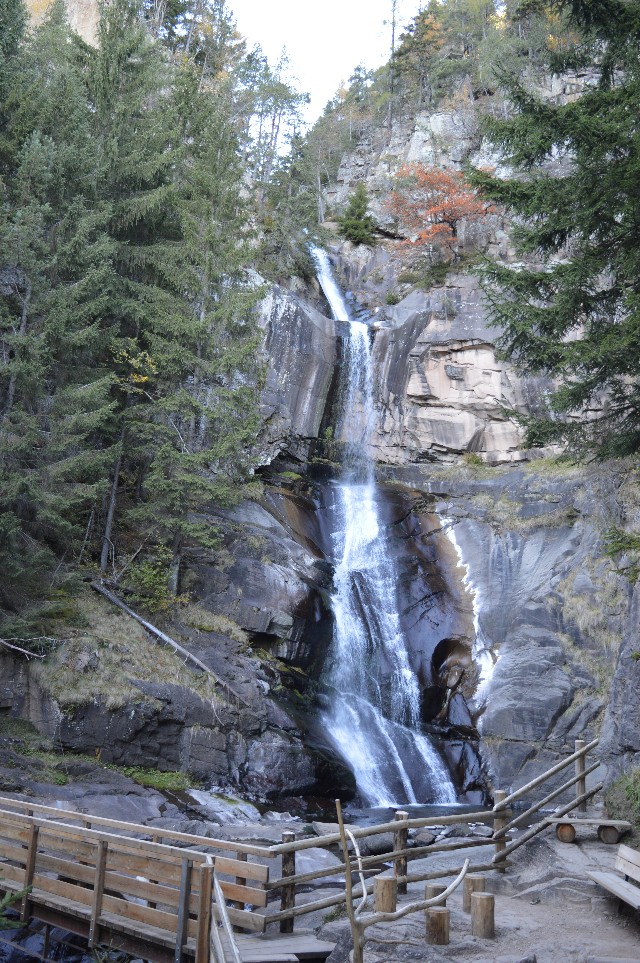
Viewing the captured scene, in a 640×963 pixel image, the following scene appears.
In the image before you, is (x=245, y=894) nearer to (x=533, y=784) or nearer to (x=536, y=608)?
(x=533, y=784)

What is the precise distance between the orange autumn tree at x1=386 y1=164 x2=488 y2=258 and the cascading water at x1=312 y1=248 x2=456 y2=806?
11.6m

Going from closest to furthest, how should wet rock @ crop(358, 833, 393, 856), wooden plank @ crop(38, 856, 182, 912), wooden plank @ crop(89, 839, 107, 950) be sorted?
wooden plank @ crop(38, 856, 182, 912) < wooden plank @ crop(89, 839, 107, 950) < wet rock @ crop(358, 833, 393, 856)

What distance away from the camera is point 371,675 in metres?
18.5

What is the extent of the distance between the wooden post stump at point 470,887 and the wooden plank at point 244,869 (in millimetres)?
2077

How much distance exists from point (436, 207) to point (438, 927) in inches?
1114

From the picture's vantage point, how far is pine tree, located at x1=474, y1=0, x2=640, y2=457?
32.0 ft

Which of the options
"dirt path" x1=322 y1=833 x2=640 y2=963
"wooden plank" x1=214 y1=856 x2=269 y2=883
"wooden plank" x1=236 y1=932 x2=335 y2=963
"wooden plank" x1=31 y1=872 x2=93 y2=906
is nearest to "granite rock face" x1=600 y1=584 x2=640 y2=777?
"dirt path" x1=322 y1=833 x2=640 y2=963

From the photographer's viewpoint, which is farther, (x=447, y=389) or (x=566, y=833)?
(x=447, y=389)

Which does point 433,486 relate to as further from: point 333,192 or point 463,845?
point 333,192

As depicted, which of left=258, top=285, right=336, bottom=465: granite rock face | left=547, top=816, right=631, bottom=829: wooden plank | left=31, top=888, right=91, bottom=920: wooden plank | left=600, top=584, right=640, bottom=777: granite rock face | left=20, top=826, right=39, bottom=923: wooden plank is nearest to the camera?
left=31, top=888, right=91, bottom=920: wooden plank

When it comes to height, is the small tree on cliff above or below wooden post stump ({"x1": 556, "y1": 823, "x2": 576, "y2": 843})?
above

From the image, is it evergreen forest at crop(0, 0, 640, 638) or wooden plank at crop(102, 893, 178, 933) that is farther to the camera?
evergreen forest at crop(0, 0, 640, 638)

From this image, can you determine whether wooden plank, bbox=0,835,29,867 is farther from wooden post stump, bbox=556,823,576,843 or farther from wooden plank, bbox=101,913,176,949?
wooden post stump, bbox=556,823,576,843

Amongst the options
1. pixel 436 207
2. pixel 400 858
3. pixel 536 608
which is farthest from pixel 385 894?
pixel 436 207
